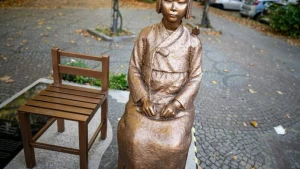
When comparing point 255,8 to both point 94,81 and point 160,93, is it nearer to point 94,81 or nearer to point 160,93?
point 94,81

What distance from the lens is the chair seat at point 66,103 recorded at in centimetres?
244

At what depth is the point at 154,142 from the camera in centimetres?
199

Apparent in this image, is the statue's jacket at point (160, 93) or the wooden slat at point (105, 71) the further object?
the wooden slat at point (105, 71)

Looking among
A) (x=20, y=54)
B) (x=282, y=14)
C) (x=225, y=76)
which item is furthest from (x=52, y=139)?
(x=282, y=14)

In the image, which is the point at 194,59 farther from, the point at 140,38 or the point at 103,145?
the point at 103,145

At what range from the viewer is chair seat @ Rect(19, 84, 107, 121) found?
8.01 feet

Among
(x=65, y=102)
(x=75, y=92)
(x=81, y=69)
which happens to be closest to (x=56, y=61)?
(x=81, y=69)

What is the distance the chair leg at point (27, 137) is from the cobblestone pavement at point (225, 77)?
0.94 metres

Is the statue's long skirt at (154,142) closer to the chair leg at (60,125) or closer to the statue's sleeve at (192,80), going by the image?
the statue's sleeve at (192,80)

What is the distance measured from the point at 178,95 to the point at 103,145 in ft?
4.93

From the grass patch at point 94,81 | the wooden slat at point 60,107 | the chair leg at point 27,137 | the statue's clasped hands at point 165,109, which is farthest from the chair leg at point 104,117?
the grass patch at point 94,81

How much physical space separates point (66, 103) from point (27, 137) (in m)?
0.51

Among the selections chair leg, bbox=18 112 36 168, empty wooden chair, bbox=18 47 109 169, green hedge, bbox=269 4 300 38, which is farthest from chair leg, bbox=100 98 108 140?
green hedge, bbox=269 4 300 38

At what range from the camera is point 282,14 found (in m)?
10.6
